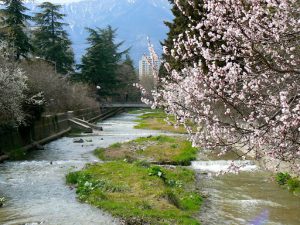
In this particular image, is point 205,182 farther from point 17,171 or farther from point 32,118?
point 32,118

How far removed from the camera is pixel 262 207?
13.3m

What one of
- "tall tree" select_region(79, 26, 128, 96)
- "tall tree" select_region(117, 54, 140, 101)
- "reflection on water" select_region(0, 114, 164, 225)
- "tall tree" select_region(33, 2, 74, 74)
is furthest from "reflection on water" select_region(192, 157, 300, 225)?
"tall tree" select_region(117, 54, 140, 101)

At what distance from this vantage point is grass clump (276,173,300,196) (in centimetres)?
1559

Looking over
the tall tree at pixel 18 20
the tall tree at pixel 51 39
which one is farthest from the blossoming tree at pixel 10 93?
the tall tree at pixel 51 39

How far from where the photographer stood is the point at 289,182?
53.1 feet

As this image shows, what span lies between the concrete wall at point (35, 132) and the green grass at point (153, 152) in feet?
16.4

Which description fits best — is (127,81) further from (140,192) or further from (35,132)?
(140,192)

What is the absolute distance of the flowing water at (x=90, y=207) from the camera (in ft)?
38.3

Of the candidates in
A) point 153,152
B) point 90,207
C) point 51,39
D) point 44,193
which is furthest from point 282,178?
point 51,39

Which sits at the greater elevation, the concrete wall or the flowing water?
the concrete wall

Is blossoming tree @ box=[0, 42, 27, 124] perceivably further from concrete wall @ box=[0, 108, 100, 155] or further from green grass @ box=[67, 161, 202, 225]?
green grass @ box=[67, 161, 202, 225]

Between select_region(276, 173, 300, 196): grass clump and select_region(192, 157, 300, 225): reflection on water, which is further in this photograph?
select_region(276, 173, 300, 196): grass clump

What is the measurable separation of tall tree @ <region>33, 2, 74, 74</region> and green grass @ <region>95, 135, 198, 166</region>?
3665 centimetres

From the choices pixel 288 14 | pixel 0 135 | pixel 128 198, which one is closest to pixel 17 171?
pixel 0 135
